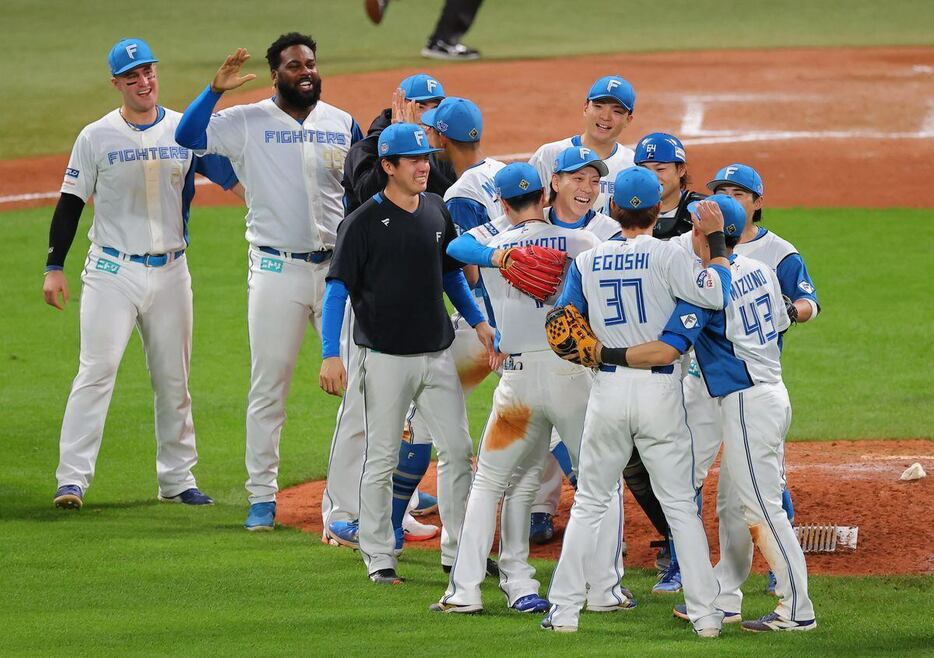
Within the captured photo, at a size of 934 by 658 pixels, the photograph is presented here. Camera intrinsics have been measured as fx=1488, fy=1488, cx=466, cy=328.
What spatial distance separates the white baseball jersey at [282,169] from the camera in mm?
7312

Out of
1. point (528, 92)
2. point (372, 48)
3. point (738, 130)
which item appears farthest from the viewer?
point (372, 48)

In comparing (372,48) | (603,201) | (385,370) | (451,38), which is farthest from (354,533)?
(372,48)

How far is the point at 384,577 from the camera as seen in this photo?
20.5 ft

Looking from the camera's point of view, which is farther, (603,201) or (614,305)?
(603,201)

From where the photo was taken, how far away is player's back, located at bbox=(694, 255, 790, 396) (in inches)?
217

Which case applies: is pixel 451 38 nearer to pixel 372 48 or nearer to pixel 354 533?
pixel 372 48

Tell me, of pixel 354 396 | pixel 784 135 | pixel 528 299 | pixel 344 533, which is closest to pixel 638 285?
pixel 528 299

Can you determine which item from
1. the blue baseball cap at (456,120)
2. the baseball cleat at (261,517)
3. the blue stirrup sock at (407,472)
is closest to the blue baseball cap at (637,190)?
the blue baseball cap at (456,120)

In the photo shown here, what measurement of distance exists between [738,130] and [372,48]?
Result: 8.12 m

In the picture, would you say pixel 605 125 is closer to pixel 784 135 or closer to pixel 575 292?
pixel 575 292

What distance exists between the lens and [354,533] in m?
6.93

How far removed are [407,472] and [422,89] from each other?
180cm

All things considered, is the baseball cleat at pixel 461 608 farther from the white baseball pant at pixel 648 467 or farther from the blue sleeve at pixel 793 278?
the blue sleeve at pixel 793 278

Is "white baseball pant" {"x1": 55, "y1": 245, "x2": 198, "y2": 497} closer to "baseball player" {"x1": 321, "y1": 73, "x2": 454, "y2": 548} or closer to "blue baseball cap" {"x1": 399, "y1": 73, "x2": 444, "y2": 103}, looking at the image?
"baseball player" {"x1": 321, "y1": 73, "x2": 454, "y2": 548}
